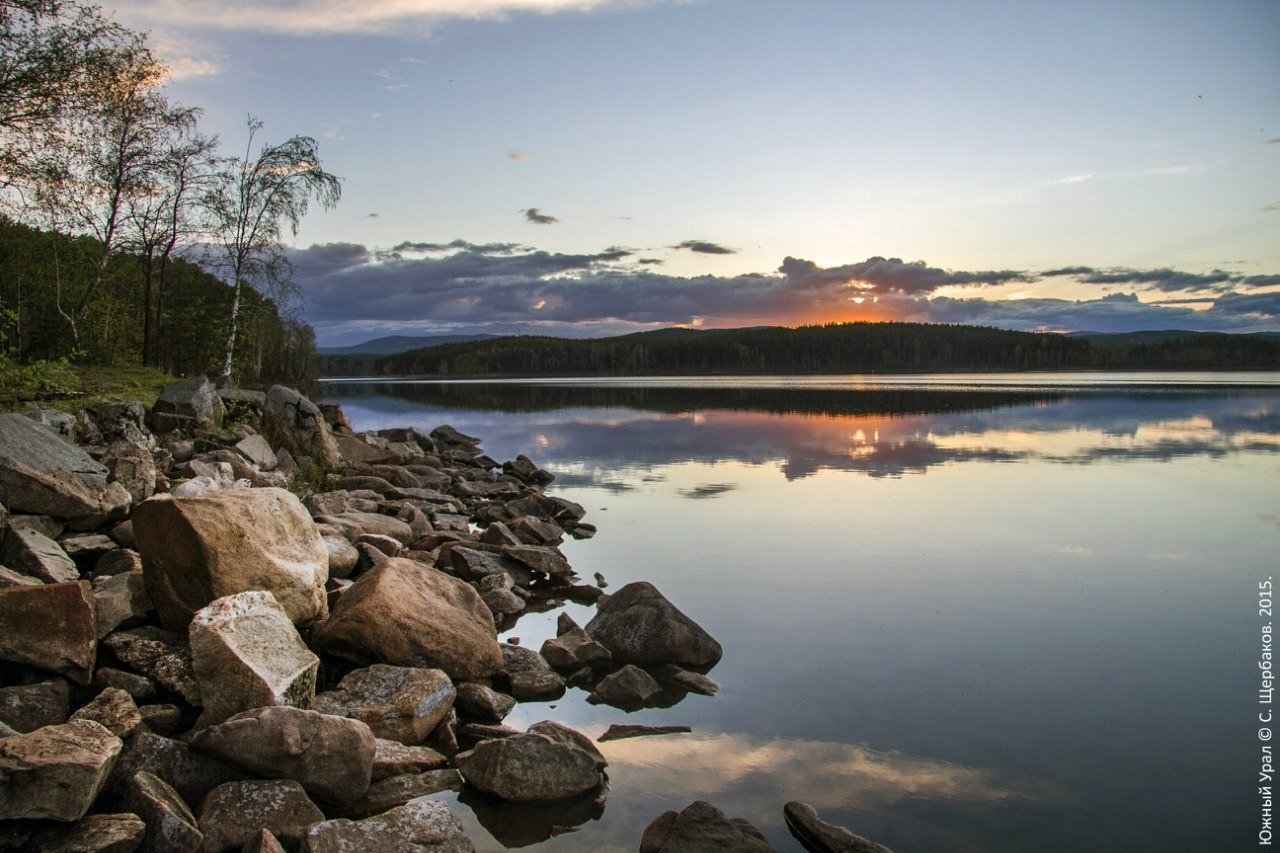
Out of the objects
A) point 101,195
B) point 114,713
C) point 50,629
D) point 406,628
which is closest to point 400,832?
point 114,713

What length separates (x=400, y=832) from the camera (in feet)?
16.6

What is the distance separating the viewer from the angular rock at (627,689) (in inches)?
299

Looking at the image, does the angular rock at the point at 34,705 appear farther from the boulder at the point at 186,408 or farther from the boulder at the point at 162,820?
the boulder at the point at 186,408

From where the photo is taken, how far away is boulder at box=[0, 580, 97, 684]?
6.20 meters

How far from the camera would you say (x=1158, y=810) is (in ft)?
18.9


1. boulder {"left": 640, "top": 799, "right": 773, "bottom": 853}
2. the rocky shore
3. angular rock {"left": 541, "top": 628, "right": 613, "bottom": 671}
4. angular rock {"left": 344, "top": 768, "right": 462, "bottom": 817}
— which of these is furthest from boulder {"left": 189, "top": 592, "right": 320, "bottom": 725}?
boulder {"left": 640, "top": 799, "right": 773, "bottom": 853}

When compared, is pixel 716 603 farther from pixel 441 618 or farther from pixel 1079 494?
pixel 1079 494

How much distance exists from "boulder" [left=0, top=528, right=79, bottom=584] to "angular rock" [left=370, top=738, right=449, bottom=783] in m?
3.60

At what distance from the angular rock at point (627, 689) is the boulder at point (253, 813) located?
2999 millimetres

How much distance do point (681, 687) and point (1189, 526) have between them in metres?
11.6

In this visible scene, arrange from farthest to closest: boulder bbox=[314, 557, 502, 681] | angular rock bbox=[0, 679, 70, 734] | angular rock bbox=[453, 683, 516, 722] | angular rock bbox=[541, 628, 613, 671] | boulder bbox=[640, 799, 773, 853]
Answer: angular rock bbox=[541, 628, 613, 671]
boulder bbox=[314, 557, 502, 681]
angular rock bbox=[453, 683, 516, 722]
angular rock bbox=[0, 679, 70, 734]
boulder bbox=[640, 799, 773, 853]

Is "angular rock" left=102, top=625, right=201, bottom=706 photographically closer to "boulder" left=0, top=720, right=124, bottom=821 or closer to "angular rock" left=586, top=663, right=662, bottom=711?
"boulder" left=0, top=720, right=124, bottom=821

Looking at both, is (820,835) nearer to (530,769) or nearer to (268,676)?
(530,769)

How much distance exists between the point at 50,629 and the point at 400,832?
3398 millimetres
